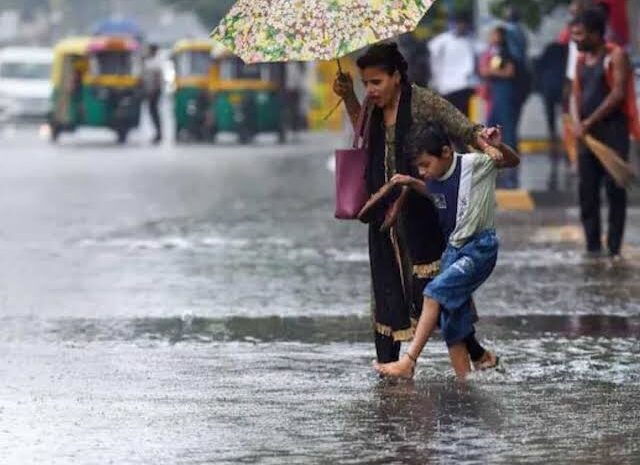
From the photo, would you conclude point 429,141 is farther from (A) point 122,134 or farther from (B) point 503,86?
(A) point 122,134

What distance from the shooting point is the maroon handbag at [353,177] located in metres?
9.27

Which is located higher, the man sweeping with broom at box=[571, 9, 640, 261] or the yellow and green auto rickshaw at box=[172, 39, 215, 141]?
the man sweeping with broom at box=[571, 9, 640, 261]

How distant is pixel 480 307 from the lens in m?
12.2

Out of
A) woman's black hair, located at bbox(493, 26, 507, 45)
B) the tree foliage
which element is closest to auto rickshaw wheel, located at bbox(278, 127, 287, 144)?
the tree foliage

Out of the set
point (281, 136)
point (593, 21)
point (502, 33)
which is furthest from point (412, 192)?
point (281, 136)

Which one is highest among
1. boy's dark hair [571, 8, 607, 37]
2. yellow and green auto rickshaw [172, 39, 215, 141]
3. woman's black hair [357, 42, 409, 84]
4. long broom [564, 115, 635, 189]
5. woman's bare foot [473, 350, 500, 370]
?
woman's black hair [357, 42, 409, 84]

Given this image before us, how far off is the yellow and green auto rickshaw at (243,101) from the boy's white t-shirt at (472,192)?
3120cm

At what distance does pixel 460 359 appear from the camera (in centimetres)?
933

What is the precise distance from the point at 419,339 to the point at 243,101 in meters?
31.3

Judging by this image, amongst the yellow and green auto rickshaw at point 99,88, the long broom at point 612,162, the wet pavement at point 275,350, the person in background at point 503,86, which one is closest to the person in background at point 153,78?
the yellow and green auto rickshaw at point 99,88

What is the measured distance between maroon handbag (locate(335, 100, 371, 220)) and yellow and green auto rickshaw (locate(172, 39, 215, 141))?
1246 inches

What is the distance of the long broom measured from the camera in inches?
554

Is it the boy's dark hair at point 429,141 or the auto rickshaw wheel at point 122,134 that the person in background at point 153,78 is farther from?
the boy's dark hair at point 429,141

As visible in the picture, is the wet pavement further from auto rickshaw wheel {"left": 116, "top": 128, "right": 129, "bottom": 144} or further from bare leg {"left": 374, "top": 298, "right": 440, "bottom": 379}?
auto rickshaw wheel {"left": 116, "top": 128, "right": 129, "bottom": 144}
